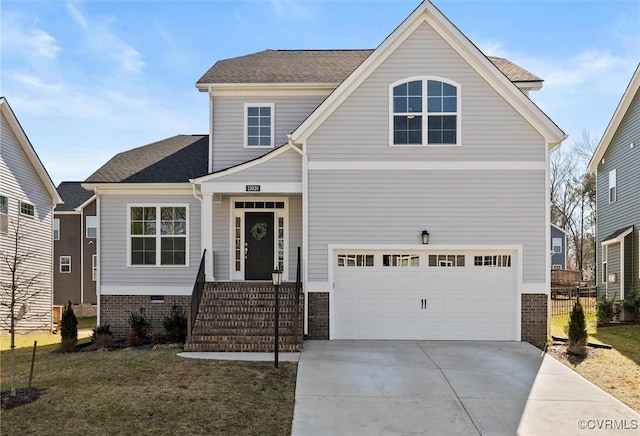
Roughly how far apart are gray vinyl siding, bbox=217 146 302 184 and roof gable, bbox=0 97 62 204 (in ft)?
30.8

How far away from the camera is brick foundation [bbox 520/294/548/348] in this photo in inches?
508

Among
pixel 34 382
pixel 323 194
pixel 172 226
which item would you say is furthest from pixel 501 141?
pixel 34 382

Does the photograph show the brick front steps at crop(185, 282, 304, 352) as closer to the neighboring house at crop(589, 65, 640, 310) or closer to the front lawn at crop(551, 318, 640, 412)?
the front lawn at crop(551, 318, 640, 412)

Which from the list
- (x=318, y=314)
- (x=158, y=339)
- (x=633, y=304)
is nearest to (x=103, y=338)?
(x=158, y=339)

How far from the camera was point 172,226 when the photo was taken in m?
15.0

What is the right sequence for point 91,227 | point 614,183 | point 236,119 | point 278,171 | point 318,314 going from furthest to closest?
1. point 91,227
2. point 614,183
3. point 236,119
4. point 278,171
5. point 318,314

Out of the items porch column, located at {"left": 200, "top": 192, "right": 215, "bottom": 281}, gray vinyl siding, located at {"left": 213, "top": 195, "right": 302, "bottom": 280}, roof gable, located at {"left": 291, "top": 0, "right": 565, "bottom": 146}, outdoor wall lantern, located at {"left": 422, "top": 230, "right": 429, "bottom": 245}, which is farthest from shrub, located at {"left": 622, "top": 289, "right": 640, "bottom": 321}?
porch column, located at {"left": 200, "top": 192, "right": 215, "bottom": 281}

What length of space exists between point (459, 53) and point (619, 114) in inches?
373

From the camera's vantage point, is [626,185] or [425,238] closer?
[425,238]

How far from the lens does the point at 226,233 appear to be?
1489 cm

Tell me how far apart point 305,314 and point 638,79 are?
44.6 ft

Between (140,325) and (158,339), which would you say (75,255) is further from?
(158,339)

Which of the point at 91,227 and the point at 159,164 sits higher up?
the point at 159,164

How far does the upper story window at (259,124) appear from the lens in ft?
50.0
